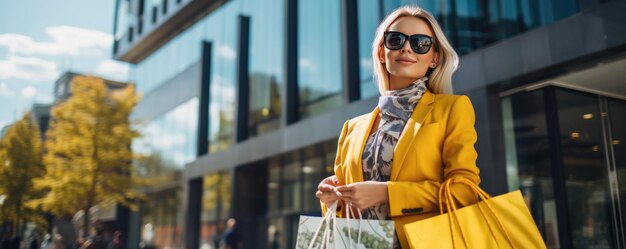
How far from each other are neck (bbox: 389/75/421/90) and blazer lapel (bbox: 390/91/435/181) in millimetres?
161

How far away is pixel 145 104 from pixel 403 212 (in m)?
29.9

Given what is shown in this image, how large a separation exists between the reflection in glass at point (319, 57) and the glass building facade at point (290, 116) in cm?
5

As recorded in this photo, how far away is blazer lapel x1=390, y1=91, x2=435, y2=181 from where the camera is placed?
6.21 ft

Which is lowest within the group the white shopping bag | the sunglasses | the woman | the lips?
the white shopping bag

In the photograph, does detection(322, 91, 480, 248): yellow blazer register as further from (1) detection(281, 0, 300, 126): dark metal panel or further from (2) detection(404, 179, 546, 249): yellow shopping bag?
(1) detection(281, 0, 300, 126): dark metal panel

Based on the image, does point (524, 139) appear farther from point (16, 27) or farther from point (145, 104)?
point (145, 104)

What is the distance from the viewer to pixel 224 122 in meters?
21.5

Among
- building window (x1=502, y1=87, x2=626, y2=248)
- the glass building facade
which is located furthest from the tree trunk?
building window (x1=502, y1=87, x2=626, y2=248)

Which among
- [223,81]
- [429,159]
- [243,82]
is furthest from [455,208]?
[223,81]

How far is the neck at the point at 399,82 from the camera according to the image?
6.93 feet

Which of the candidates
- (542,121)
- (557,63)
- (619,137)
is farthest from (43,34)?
(619,137)

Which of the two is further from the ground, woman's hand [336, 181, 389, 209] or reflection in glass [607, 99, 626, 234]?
reflection in glass [607, 99, 626, 234]

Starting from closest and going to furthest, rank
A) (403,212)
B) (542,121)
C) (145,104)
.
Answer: (403,212) → (542,121) → (145,104)

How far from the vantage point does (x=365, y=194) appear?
1781 millimetres
